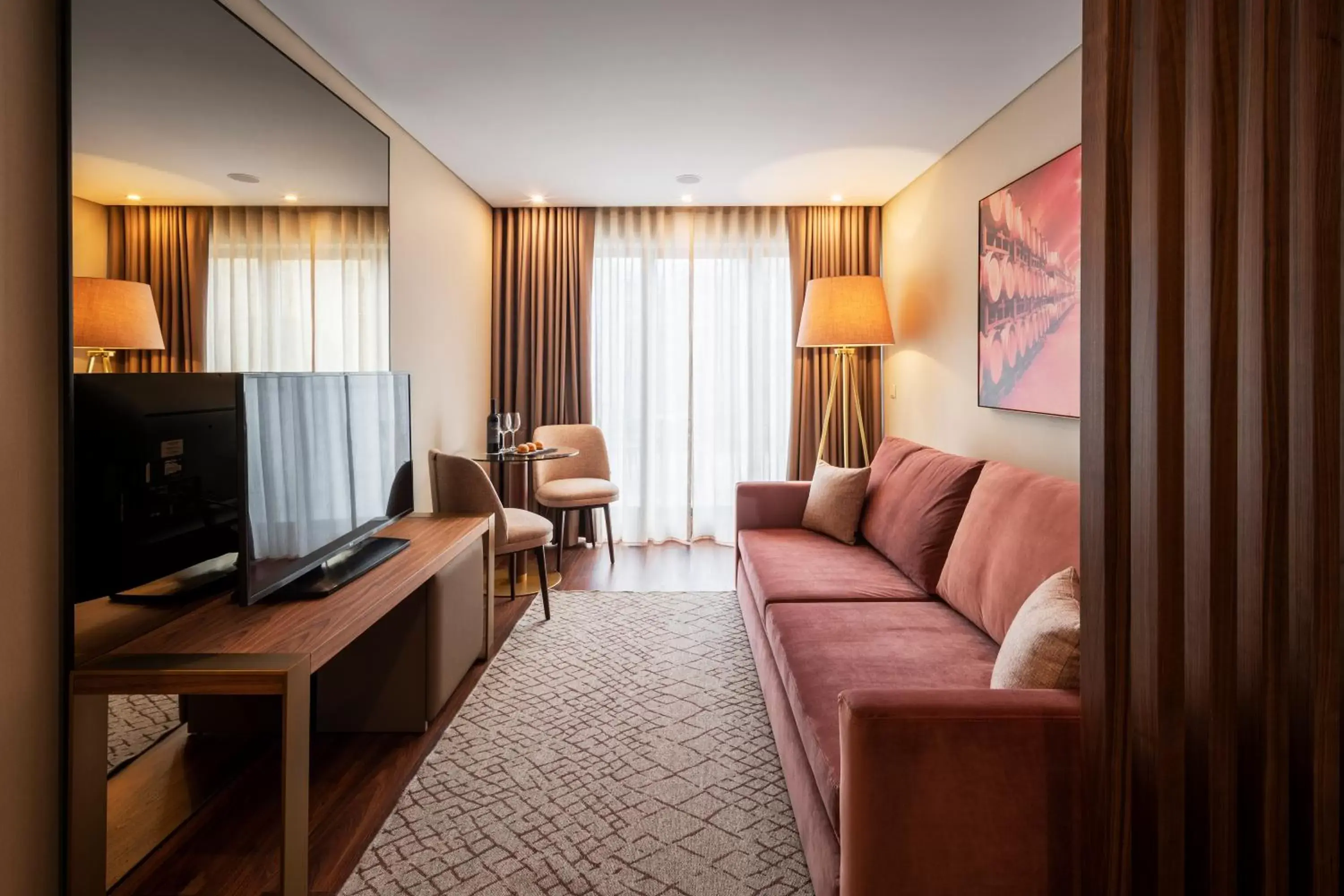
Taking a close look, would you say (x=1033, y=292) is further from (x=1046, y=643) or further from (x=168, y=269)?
(x=168, y=269)

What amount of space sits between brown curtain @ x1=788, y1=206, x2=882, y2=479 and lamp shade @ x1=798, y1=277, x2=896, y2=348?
761 millimetres

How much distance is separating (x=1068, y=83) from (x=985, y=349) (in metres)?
1.20

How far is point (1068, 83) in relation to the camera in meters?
2.86

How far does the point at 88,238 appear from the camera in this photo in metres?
1.66

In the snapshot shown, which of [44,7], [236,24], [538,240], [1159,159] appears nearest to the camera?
[1159,159]

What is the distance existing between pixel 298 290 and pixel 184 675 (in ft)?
4.51

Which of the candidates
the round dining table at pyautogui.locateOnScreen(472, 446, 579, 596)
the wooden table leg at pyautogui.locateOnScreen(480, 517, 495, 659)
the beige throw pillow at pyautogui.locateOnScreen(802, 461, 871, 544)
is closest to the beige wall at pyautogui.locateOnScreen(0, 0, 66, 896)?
the wooden table leg at pyautogui.locateOnScreen(480, 517, 495, 659)

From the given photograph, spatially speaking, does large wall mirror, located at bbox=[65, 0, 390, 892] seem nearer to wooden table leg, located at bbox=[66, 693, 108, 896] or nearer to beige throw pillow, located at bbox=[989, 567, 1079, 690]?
wooden table leg, located at bbox=[66, 693, 108, 896]

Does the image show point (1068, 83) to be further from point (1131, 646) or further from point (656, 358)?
point (656, 358)

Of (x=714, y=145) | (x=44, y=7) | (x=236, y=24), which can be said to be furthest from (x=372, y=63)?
(x=714, y=145)

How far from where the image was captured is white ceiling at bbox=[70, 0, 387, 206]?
1.68 metres

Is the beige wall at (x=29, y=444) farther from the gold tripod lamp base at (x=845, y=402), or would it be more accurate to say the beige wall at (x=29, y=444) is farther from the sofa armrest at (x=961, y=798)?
the gold tripod lamp base at (x=845, y=402)

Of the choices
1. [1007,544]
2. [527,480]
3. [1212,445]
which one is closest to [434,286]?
[527,480]

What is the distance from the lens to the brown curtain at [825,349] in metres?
5.36
